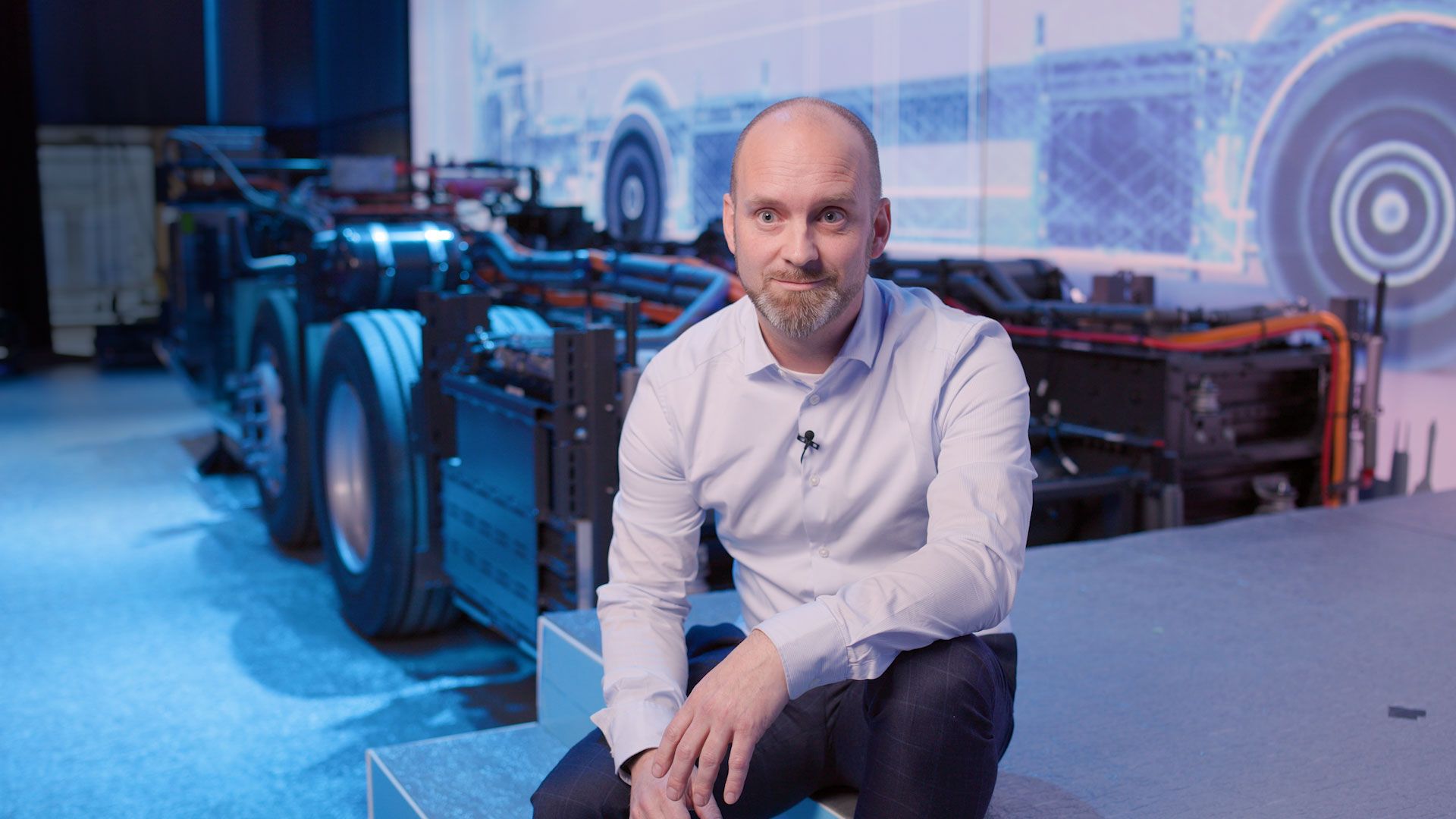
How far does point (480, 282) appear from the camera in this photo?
4734 mm

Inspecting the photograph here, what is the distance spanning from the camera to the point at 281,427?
5.32m

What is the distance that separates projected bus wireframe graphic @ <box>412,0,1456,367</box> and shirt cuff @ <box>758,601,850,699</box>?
107 inches

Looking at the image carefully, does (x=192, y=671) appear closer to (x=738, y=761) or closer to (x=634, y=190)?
(x=738, y=761)

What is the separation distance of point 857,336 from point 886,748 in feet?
1.62

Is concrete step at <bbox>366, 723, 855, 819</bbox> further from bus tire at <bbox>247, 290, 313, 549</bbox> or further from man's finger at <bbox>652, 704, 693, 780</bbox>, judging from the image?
bus tire at <bbox>247, 290, 313, 549</bbox>

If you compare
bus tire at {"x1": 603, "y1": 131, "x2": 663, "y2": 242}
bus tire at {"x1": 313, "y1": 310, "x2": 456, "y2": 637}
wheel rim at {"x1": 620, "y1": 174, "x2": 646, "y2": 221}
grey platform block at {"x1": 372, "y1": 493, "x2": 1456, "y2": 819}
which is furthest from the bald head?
wheel rim at {"x1": 620, "y1": 174, "x2": 646, "y2": 221}

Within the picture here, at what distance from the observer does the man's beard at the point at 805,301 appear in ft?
5.07

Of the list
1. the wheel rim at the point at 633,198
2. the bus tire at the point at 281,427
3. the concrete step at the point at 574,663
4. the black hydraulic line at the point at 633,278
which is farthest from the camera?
the wheel rim at the point at 633,198

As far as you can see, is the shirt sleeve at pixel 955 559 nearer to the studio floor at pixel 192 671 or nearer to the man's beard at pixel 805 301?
the man's beard at pixel 805 301

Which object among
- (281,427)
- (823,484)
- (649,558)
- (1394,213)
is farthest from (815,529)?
(281,427)

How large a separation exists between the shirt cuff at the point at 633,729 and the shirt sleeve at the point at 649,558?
46 millimetres

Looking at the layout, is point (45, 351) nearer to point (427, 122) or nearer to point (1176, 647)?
point (427, 122)

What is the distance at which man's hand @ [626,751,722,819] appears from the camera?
4.66 feet

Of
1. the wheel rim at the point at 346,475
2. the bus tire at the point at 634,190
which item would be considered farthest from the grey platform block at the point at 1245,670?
the bus tire at the point at 634,190
